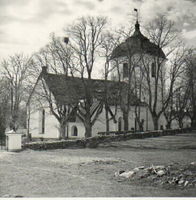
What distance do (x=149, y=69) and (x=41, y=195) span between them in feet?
22.7

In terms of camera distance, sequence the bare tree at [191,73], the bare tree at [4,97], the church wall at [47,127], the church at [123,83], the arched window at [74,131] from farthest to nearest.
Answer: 1. the arched window at [74,131]
2. the church wall at [47,127]
3. the bare tree at [4,97]
4. the church at [123,83]
5. the bare tree at [191,73]

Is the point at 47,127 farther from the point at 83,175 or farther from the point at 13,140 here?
the point at 83,175

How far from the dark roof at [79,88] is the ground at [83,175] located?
396 centimetres

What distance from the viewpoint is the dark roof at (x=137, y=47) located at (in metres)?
7.60

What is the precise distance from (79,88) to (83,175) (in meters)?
6.01

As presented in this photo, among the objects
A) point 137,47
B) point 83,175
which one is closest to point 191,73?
point 83,175

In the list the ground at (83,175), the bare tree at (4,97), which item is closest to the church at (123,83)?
the bare tree at (4,97)

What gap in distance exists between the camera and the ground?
12.8 ft

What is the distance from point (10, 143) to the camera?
308 inches

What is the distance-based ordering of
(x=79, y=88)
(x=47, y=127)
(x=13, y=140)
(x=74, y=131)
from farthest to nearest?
(x=74, y=131)
(x=47, y=127)
(x=79, y=88)
(x=13, y=140)

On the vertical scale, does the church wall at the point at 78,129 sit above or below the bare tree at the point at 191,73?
below

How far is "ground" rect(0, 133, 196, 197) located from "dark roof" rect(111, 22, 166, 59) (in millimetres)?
2385

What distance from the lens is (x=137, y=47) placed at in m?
8.95

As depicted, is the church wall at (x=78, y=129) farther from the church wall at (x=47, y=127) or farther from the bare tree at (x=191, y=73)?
the bare tree at (x=191, y=73)
